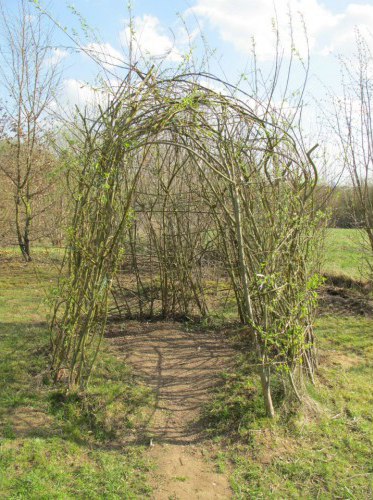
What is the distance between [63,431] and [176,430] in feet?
3.14

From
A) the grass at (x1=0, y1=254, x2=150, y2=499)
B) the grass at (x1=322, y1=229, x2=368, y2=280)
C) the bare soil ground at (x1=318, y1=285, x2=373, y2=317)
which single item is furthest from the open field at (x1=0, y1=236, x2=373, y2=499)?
the grass at (x1=322, y1=229, x2=368, y2=280)

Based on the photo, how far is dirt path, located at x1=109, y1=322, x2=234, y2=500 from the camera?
3137 mm

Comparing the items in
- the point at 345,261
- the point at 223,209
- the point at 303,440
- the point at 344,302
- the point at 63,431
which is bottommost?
the point at 303,440

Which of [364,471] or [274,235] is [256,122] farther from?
[364,471]

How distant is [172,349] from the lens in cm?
546

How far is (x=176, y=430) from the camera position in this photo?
3.79 meters

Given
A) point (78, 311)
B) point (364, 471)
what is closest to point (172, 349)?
point (78, 311)

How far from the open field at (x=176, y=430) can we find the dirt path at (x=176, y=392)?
12 mm

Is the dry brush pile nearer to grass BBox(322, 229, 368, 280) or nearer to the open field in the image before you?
the open field

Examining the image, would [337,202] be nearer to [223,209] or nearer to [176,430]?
[223,209]

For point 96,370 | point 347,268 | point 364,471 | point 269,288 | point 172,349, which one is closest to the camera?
point 364,471

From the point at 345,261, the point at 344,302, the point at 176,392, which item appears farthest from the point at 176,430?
the point at 345,261

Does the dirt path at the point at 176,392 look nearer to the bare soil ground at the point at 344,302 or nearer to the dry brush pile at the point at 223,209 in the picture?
the dry brush pile at the point at 223,209

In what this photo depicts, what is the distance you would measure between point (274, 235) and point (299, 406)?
1.56 m
